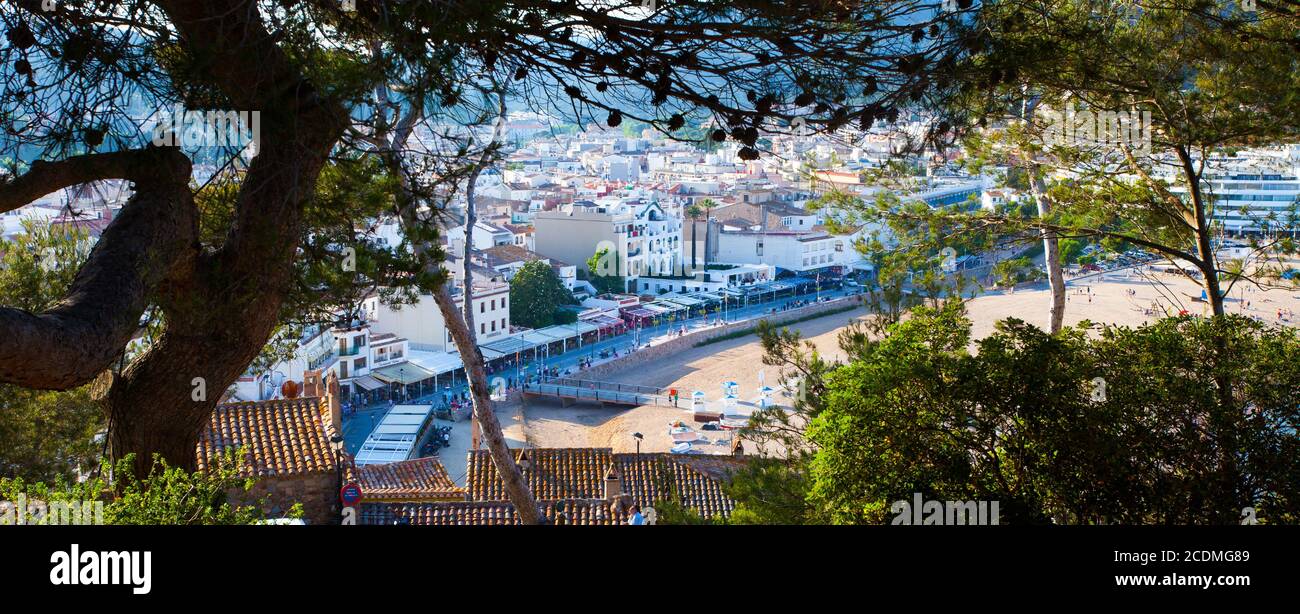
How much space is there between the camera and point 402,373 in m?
21.0

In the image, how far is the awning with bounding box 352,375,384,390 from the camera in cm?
2053

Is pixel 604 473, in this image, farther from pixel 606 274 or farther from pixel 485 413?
pixel 606 274

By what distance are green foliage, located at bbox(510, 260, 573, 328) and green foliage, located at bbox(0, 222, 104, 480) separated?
60.7 feet

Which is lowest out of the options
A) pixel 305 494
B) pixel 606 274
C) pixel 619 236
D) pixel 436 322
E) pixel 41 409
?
pixel 305 494

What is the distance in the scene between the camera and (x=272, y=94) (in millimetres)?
2646

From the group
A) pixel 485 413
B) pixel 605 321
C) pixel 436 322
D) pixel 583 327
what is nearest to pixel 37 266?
pixel 485 413

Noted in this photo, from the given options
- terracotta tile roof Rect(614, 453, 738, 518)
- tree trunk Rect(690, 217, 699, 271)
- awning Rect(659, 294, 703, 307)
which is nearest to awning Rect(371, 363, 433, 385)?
awning Rect(659, 294, 703, 307)

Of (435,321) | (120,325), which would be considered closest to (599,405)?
(435,321)

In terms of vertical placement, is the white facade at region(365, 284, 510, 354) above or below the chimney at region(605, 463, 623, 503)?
above

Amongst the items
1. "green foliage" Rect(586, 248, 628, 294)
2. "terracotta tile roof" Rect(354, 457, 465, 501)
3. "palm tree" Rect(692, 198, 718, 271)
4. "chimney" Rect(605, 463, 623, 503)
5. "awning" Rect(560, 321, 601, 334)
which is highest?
"palm tree" Rect(692, 198, 718, 271)

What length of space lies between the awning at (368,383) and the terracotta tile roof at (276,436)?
1313 cm

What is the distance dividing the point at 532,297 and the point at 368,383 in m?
6.05

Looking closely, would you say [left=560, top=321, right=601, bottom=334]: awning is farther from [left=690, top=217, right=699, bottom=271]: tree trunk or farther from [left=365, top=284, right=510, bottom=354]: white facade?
[left=690, top=217, right=699, bottom=271]: tree trunk

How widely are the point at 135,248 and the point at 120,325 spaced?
0.77 ft
